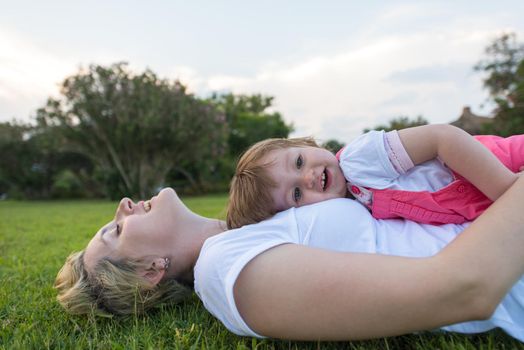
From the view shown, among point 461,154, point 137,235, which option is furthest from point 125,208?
point 461,154

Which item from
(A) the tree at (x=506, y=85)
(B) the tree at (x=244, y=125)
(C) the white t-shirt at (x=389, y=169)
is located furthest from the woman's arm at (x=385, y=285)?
(B) the tree at (x=244, y=125)

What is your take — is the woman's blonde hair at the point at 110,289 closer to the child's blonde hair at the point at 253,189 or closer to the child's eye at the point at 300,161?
the child's blonde hair at the point at 253,189

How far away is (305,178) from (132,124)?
23221 mm

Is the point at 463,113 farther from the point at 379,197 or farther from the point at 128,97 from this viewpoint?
the point at 379,197

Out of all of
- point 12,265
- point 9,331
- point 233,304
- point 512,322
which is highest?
point 233,304

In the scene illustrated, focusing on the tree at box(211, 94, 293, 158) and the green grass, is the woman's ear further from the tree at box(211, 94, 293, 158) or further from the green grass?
the tree at box(211, 94, 293, 158)

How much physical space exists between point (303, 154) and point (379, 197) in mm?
517

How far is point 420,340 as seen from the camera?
→ 5.86ft

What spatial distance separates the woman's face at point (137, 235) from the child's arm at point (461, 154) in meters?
1.42

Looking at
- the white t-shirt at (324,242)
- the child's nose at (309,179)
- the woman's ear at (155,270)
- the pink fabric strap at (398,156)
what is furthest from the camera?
the woman's ear at (155,270)

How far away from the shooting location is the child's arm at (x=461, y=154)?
1.74 metres

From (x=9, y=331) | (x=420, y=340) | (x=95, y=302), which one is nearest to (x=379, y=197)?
(x=420, y=340)

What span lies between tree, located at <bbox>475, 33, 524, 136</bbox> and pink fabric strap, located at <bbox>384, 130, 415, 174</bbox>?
21241 mm

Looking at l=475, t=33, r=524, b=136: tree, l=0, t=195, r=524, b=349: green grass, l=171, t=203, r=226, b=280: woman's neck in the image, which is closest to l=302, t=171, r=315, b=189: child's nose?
l=171, t=203, r=226, b=280: woman's neck
